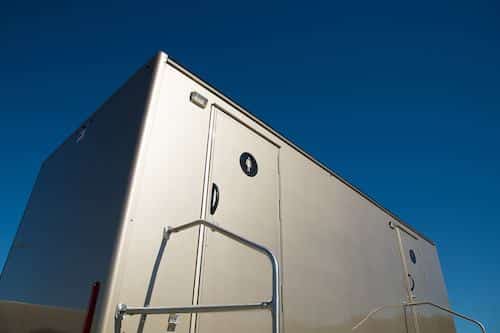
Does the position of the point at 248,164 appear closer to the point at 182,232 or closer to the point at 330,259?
the point at 182,232

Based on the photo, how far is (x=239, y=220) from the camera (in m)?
2.28

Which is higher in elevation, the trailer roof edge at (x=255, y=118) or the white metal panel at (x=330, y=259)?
the trailer roof edge at (x=255, y=118)

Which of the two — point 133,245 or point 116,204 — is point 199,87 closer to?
point 116,204

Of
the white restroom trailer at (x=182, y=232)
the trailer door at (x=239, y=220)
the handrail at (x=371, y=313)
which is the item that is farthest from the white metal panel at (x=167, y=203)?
the handrail at (x=371, y=313)

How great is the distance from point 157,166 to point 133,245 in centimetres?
48

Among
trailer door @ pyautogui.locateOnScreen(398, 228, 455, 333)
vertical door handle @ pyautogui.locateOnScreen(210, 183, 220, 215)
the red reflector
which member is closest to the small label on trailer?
the red reflector

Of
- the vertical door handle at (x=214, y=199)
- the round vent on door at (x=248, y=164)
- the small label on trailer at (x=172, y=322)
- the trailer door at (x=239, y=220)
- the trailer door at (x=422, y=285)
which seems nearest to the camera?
the small label on trailer at (x=172, y=322)

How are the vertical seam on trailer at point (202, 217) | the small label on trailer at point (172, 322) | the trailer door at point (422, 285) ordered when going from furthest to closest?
the trailer door at point (422, 285), the vertical seam on trailer at point (202, 217), the small label on trailer at point (172, 322)

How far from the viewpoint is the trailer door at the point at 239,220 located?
1.98 metres

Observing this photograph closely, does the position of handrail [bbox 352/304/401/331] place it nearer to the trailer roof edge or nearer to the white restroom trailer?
the white restroom trailer

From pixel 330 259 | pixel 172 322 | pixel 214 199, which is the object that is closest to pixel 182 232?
pixel 214 199

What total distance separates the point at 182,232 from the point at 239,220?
0.47 meters

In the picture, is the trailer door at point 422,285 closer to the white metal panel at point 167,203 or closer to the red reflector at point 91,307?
the white metal panel at point 167,203

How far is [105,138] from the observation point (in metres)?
2.45
